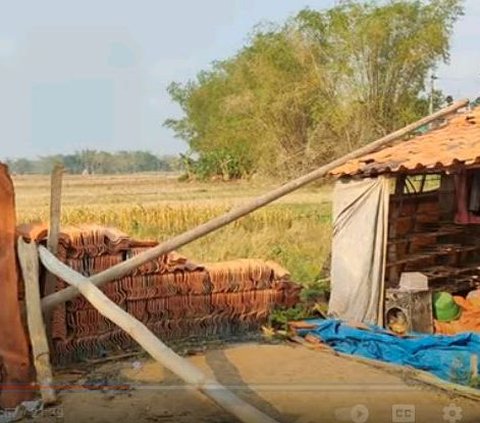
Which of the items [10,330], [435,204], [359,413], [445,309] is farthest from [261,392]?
[435,204]

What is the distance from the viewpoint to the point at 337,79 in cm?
3481

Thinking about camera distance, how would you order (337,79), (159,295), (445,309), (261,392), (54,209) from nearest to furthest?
(261,392)
(54,209)
(159,295)
(445,309)
(337,79)

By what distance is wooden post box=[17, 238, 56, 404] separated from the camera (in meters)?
5.97

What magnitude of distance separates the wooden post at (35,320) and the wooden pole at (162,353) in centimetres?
12

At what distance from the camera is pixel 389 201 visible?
9.50 meters

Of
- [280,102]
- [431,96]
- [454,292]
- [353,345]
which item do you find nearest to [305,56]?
[280,102]

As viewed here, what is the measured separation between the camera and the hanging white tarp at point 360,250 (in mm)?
8992

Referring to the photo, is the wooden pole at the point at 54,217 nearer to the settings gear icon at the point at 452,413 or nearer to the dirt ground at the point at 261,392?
the dirt ground at the point at 261,392

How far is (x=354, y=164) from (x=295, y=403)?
12.1 ft

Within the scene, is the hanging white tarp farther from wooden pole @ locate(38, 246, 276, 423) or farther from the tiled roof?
wooden pole @ locate(38, 246, 276, 423)

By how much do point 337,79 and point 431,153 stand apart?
26.8 m

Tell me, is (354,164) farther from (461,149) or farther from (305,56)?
(305,56)

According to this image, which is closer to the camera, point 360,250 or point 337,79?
point 360,250

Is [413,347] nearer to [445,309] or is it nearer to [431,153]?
[445,309]
